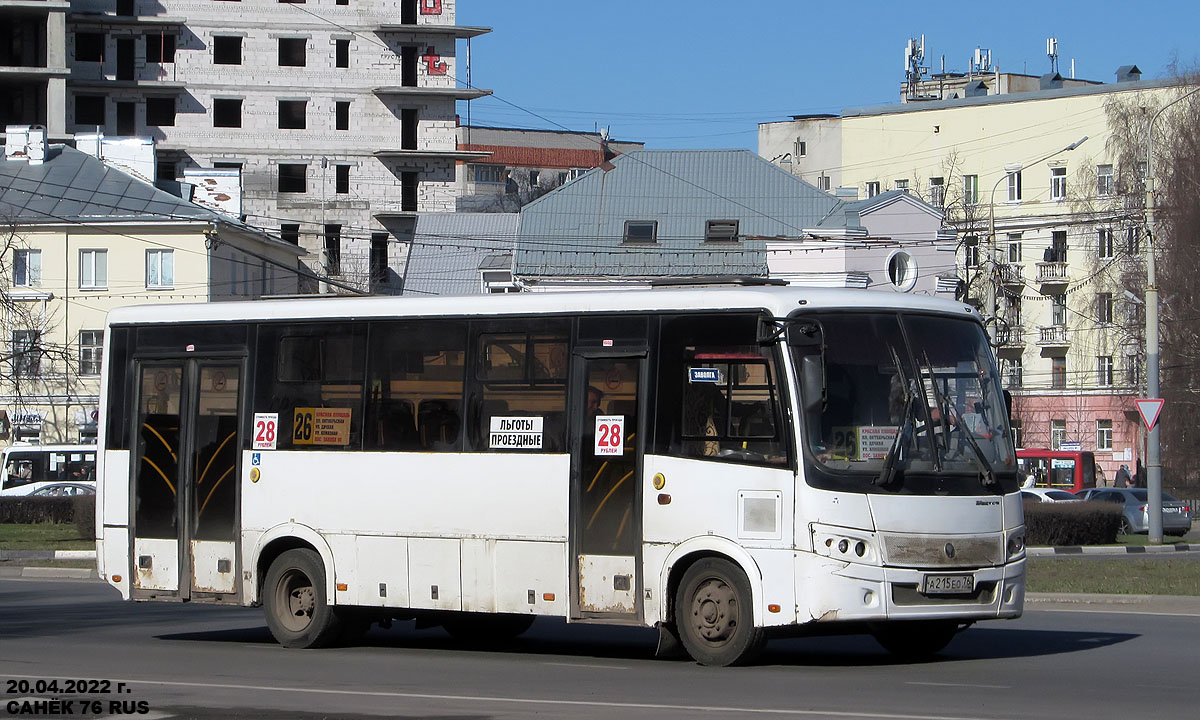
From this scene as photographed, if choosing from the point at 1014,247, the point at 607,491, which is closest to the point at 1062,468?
the point at 1014,247

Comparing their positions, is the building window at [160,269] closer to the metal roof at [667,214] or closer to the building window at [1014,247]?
the metal roof at [667,214]

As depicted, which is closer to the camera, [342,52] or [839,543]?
[839,543]

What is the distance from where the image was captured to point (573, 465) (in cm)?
1452

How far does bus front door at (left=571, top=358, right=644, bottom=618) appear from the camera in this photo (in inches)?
556

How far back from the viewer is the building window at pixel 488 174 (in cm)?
14825

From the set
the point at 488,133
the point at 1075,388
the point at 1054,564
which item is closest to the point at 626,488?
the point at 1054,564

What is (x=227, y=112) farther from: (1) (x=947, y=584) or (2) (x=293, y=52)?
(1) (x=947, y=584)

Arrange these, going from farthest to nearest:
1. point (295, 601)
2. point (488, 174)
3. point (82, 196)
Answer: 1. point (488, 174)
2. point (82, 196)
3. point (295, 601)

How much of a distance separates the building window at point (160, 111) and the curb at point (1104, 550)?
72.3 metres

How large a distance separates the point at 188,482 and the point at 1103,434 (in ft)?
229

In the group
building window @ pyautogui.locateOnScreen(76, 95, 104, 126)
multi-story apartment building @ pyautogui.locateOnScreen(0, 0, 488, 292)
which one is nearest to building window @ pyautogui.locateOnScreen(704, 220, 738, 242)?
multi-story apartment building @ pyautogui.locateOnScreen(0, 0, 488, 292)

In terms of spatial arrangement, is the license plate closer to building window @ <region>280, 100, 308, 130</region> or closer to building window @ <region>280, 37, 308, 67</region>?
building window @ <region>280, 100, 308, 130</region>

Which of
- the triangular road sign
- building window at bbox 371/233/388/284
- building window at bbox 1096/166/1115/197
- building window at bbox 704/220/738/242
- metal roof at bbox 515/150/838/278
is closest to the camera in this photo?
the triangular road sign

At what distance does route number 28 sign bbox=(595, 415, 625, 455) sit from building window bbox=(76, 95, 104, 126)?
8601 centimetres
